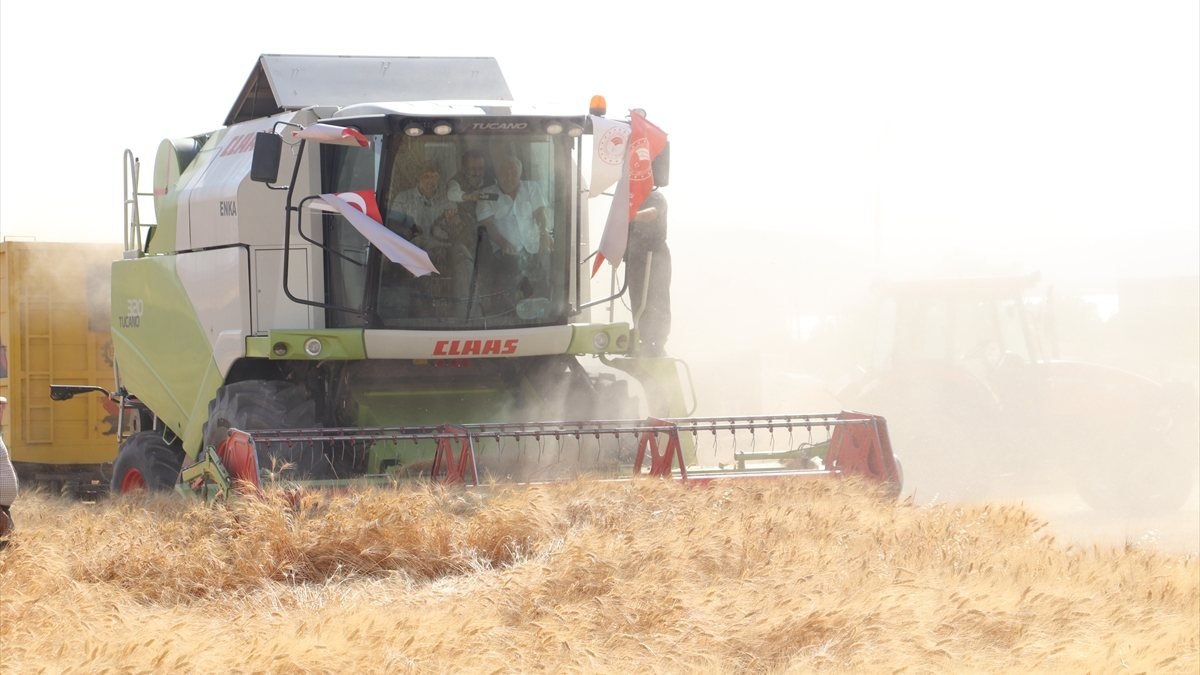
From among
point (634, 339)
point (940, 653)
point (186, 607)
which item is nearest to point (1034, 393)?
point (634, 339)

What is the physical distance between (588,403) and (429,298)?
4.31 feet

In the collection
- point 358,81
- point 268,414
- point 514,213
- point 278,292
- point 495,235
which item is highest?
point 358,81

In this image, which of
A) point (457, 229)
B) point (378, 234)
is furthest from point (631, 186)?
point (378, 234)

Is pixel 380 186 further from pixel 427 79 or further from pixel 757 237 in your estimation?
pixel 757 237

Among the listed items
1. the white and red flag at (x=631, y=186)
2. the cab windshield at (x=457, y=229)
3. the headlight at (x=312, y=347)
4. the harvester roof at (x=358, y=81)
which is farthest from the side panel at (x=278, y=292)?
the white and red flag at (x=631, y=186)

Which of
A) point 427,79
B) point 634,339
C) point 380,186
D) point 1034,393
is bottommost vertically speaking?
point 1034,393

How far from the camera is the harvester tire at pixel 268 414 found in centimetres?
822

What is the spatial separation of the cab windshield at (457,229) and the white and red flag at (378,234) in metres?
0.18

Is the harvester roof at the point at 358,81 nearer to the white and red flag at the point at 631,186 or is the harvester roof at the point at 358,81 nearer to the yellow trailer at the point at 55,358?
the white and red flag at the point at 631,186

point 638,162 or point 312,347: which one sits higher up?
point 638,162

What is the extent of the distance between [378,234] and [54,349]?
6731 mm

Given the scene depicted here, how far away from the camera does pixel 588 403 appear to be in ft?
30.6

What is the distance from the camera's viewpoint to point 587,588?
19.4 ft

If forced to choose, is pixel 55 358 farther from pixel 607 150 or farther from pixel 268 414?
pixel 607 150
